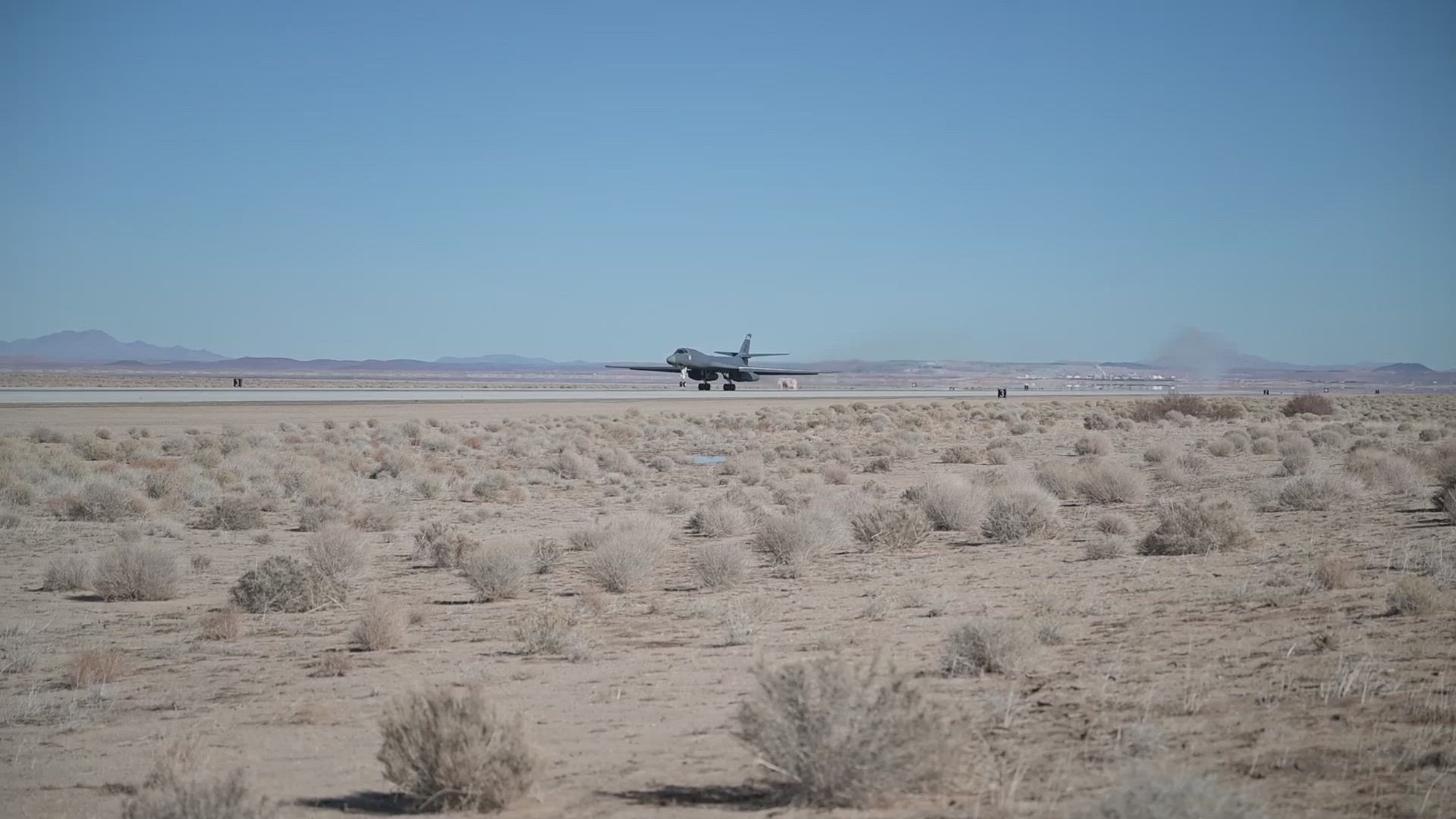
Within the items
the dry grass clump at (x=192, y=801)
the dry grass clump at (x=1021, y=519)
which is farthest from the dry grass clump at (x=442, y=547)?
the dry grass clump at (x=192, y=801)

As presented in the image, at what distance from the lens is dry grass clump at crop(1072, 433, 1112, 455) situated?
3503 cm

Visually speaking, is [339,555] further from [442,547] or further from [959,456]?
[959,456]

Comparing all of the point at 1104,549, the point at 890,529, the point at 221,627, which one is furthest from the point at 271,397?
the point at 1104,549

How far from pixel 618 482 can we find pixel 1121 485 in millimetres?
11740

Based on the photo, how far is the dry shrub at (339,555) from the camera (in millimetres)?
14125

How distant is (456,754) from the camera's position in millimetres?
6414

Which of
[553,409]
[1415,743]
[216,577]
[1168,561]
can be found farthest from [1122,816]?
[553,409]

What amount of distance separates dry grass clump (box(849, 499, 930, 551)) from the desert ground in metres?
0.05

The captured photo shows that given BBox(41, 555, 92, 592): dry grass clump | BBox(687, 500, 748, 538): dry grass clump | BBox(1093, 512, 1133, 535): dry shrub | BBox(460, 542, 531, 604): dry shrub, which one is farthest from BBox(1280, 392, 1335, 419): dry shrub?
BBox(41, 555, 92, 592): dry grass clump

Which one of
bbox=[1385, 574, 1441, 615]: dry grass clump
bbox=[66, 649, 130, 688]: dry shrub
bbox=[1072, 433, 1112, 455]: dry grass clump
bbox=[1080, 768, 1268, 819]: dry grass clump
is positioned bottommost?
bbox=[66, 649, 130, 688]: dry shrub

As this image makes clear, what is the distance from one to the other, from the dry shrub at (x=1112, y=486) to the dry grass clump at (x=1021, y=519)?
3796mm

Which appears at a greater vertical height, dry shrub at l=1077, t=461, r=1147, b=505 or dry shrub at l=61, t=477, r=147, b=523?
dry shrub at l=1077, t=461, r=1147, b=505

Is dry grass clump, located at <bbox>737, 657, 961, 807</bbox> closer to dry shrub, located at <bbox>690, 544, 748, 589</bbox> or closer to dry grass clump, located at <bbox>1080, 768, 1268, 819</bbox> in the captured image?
dry grass clump, located at <bbox>1080, 768, 1268, 819</bbox>

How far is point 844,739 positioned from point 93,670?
23.7 ft
